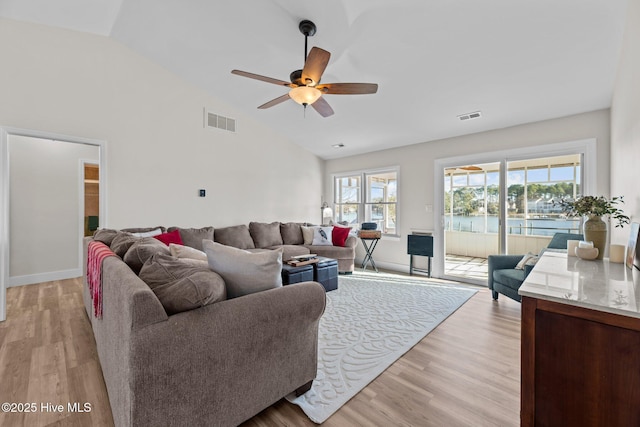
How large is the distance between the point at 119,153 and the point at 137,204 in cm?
75

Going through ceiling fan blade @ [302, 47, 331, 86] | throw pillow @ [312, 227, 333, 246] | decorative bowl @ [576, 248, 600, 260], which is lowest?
throw pillow @ [312, 227, 333, 246]

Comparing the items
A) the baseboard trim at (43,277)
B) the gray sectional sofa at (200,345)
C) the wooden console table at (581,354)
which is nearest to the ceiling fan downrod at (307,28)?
the gray sectional sofa at (200,345)

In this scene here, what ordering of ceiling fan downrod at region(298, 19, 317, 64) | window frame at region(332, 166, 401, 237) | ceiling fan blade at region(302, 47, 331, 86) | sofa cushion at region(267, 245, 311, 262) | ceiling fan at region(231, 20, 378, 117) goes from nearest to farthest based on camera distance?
ceiling fan blade at region(302, 47, 331, 86), ceiling fan at region(231, 20, 378, 117), ceiling fan downrod at region(298, 19, 317, 64), sofa cushion at region(267, 245, 311, 262), window frame at region(332, 166, 401, 237)

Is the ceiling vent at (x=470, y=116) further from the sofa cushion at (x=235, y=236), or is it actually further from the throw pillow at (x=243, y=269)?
the sofa cushion at (x=235, y=236)

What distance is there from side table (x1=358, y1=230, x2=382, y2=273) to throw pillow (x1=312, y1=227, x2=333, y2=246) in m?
0.63

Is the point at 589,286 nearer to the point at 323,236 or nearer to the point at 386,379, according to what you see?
the point at 386,379

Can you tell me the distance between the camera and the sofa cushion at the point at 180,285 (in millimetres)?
1199

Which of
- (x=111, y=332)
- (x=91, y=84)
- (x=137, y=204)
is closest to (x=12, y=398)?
(x=111, y=332)

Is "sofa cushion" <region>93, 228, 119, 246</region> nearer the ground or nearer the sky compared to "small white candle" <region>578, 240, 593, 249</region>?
nearer the ground

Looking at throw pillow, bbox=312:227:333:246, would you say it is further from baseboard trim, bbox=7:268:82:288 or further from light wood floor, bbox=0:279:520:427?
baseboard trim, bbox=7:268:82:288

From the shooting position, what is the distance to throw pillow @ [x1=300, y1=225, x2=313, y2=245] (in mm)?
5438

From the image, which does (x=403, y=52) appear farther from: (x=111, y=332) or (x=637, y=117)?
(x=111, y=332)

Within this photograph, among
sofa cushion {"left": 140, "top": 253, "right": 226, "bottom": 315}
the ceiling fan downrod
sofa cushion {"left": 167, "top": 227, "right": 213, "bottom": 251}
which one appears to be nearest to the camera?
sofa cushion {"left": 140, "top": 253, "right": 226, "bottom": 315}

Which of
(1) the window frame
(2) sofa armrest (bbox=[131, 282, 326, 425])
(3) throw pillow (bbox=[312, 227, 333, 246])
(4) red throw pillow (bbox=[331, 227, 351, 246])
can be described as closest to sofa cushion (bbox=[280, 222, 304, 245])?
(3) throw pillow (bbox=[312, 227, 333, 246])
